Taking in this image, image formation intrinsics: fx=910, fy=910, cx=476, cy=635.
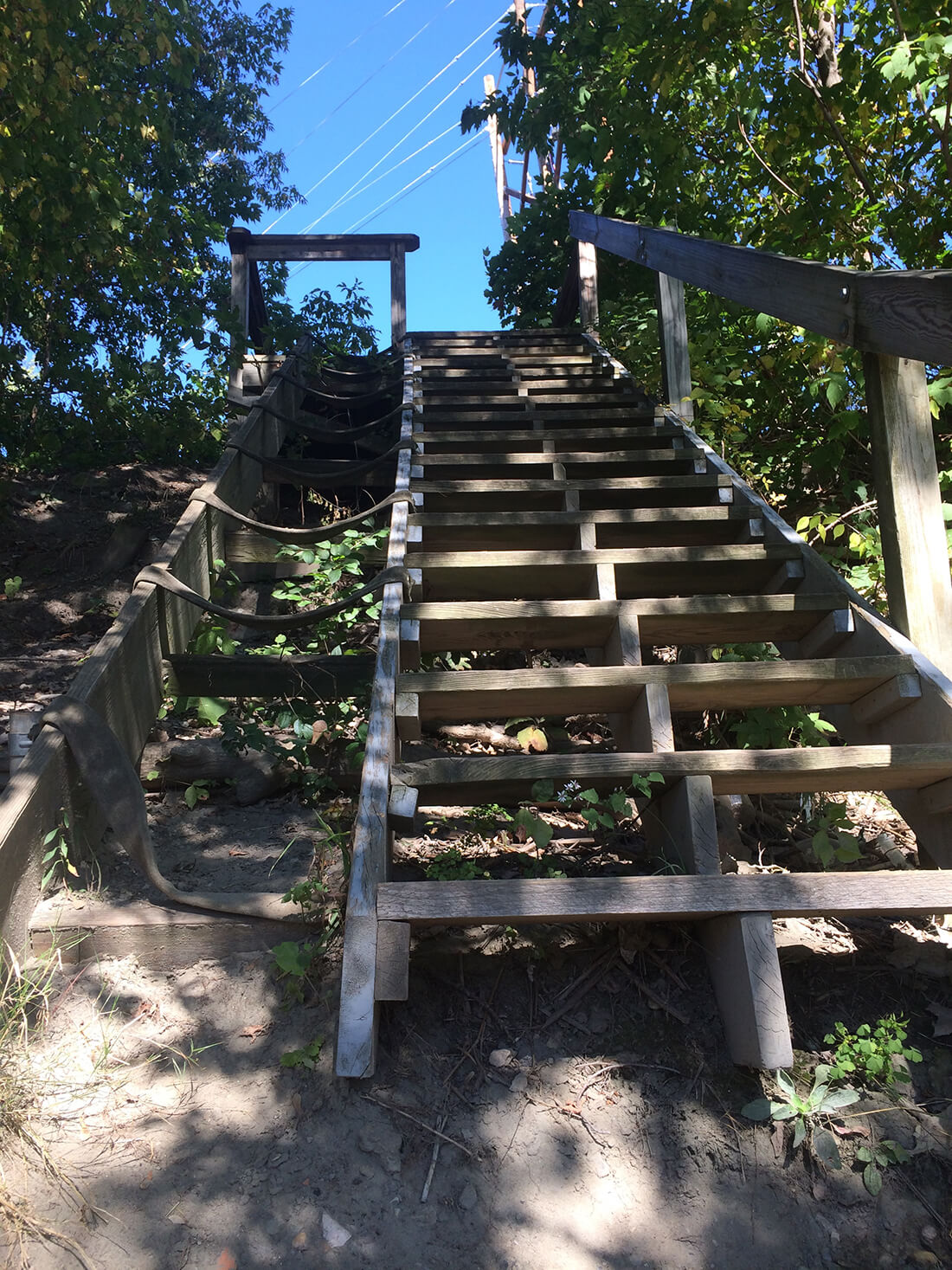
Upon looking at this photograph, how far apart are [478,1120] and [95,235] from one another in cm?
525

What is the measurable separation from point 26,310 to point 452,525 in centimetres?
495

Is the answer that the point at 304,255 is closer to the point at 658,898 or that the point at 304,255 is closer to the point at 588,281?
the point at 588,281

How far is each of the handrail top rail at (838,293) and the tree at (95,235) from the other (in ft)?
10.0

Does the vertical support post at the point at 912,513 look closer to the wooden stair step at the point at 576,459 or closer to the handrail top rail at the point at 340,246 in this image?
the wooden stair step at the point at 576,459

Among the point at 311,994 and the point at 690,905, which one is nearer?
the point at 690,905

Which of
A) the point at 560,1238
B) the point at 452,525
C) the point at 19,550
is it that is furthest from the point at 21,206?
the point at 560,1238

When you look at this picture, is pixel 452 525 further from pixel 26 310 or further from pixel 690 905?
pixel 26 310

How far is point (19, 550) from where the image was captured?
5.74 m

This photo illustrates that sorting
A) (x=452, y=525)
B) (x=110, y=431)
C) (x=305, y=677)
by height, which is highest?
(x=110, y=431)

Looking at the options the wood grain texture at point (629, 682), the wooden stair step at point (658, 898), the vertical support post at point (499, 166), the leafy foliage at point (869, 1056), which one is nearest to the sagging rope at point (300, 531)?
the wood grain texture at point (629, 682)

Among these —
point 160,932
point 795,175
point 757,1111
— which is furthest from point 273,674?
point 795,175

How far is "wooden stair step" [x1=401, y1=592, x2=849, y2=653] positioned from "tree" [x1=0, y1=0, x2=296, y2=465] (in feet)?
10.7

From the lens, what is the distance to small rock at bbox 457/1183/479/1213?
1.67m

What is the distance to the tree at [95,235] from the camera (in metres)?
4.51
